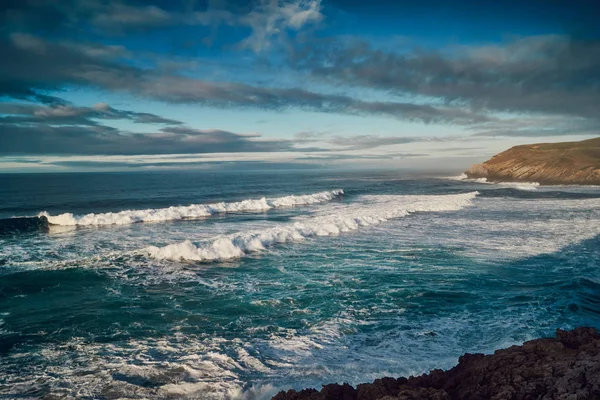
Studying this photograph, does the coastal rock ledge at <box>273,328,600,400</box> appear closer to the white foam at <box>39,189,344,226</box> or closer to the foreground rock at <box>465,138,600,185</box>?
the white foam at <box>39,189,344,226</box>

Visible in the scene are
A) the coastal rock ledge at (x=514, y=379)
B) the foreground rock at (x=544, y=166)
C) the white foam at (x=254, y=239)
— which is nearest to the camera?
the coastal rock ledge at (x=514, y=379)

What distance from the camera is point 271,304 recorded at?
1199cm

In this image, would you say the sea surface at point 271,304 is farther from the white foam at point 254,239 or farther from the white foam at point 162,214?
the white foam at point 162,214

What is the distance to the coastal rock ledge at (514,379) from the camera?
16.8ft

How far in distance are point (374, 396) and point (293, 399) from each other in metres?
1.29

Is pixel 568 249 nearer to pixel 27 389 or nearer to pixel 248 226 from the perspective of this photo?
pixel 248 226

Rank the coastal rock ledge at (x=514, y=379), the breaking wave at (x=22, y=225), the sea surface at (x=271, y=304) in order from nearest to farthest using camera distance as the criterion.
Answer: the coastal rock ledge at (x=514, y=379) → the sea surface at (x=271, y=304) → the breaking wave at (x=22, y=225)

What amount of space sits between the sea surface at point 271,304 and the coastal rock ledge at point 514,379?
158 centimetres

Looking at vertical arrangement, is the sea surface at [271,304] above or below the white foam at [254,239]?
below

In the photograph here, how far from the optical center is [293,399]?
5832 mm

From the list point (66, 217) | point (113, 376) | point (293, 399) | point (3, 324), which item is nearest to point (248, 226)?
point (66, 217)

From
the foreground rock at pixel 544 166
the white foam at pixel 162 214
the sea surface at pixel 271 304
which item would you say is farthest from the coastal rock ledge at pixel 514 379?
the foreground rock at pixel 544 166

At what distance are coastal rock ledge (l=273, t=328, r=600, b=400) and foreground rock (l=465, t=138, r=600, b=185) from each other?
2794 inches

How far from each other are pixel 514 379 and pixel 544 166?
284 ft
